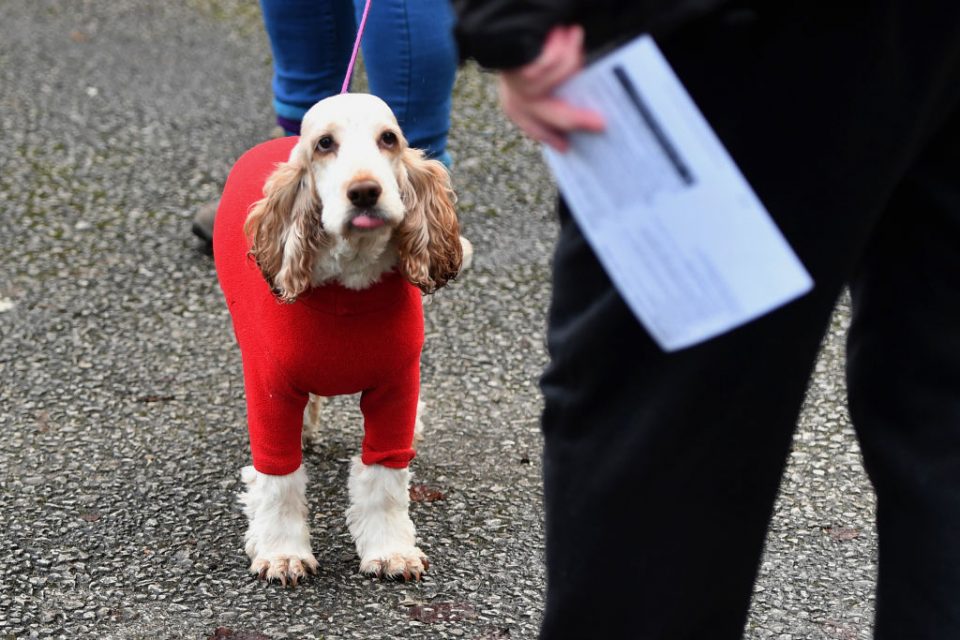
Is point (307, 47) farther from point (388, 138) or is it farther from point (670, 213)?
point (670, 213)

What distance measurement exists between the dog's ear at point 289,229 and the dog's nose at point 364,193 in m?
0.14

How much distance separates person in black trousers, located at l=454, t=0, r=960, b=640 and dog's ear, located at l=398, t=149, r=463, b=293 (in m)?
0.89

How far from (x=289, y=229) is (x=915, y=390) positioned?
1246 millimetres

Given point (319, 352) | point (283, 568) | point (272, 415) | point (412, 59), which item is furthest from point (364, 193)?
point (283, 568)

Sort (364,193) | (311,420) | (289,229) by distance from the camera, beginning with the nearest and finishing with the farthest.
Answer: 1. (364,193)
2. (289,229)
3. (311,420)

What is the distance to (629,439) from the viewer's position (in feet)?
5.26

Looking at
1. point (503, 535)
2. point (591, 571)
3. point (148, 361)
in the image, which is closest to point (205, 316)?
point (148, 361)

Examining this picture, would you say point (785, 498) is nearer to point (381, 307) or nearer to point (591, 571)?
point (381, 307)

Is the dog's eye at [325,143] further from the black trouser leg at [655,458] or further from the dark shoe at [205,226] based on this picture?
the dark shoe at [205,226]

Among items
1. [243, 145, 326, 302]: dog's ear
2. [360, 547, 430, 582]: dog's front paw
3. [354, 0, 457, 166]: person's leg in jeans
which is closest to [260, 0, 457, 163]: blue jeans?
[354, 0, 457, 166]: person's leg in jeans

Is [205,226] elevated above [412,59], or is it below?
below

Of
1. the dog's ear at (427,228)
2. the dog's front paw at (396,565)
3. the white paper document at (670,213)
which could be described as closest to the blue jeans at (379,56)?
the dog's ear at (427,228)

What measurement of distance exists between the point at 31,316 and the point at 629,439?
282cm

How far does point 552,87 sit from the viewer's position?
1.45 m
